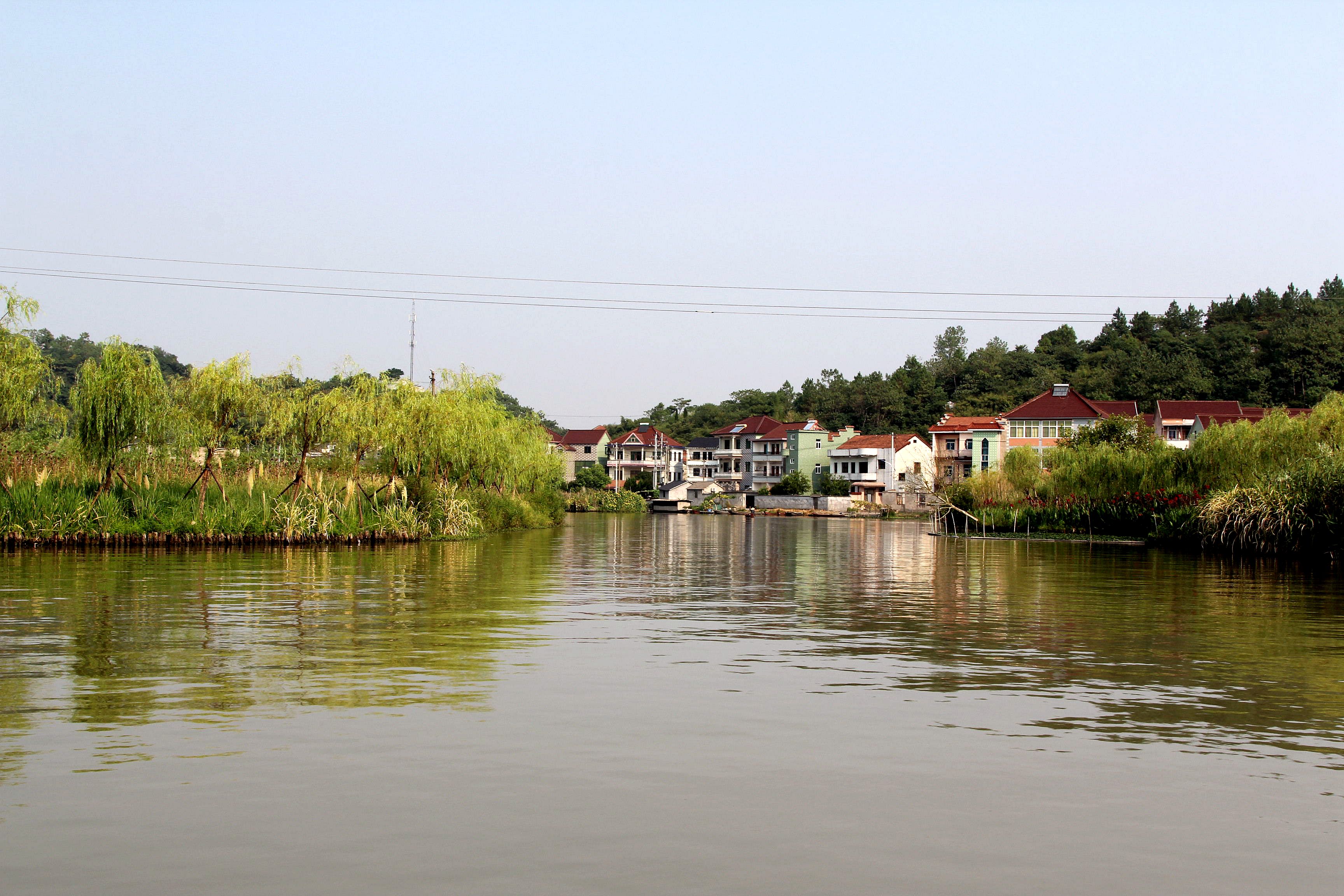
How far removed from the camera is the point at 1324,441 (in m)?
40.5

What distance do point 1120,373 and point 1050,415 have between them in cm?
2385

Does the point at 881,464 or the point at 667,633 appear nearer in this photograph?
the point at 667,633

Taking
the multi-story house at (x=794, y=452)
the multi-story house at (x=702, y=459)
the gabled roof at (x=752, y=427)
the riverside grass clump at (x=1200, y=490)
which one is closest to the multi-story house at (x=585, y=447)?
the multi-story house at (x=702, y=459)

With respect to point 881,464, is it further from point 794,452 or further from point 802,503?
point 794,452

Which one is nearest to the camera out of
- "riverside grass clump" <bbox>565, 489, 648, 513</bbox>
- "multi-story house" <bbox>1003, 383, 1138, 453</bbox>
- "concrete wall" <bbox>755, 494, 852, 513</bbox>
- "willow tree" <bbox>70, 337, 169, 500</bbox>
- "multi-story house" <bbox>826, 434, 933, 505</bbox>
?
"willow tree" <bbox>70, 337, 169, 500</bbox>

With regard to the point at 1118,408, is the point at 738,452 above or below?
below

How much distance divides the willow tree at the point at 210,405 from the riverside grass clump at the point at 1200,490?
3325cm

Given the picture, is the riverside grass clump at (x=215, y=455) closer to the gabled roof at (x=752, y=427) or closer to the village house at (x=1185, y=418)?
the village house at (x=1185, y=418)

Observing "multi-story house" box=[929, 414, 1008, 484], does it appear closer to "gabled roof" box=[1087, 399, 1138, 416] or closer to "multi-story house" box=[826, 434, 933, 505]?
"multi-story house" box=[826, 434, 933, 505]

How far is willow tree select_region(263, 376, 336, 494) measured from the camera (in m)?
38.1

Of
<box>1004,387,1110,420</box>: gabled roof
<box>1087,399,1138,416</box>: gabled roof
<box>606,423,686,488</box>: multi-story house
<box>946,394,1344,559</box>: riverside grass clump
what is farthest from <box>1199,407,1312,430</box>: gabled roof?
<box>606,423,686,488</box>: multi-story house

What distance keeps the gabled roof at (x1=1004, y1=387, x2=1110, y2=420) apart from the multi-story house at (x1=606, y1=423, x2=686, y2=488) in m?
48.7

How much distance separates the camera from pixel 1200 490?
44469 millimetres

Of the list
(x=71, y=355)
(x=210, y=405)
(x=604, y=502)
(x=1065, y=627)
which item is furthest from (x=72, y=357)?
(x=1065, y=627)
